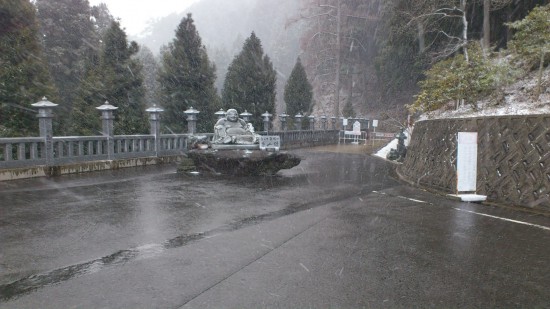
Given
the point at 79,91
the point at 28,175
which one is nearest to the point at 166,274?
the point at 28,175

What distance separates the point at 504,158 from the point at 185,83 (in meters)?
20.4

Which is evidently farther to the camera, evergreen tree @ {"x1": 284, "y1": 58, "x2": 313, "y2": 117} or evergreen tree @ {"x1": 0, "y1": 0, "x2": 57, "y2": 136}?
evergreen tree @ {"x1": 284, "y1": 58, "x2": 313, "y2": 117}

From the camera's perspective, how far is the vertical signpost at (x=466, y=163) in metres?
8.55

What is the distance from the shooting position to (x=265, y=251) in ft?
16.0

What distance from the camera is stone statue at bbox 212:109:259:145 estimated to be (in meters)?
13.5

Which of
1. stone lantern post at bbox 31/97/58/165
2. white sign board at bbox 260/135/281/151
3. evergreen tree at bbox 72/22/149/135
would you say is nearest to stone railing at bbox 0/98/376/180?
stone lantern post at bbox 31/97/58/165

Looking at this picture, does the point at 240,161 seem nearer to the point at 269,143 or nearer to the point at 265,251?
the point at 269,143

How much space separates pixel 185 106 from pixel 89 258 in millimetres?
21094

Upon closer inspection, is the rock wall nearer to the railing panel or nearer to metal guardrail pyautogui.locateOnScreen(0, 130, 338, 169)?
metal guardrail pyautogui.locateOnScreen(0, 130, 338, 169)

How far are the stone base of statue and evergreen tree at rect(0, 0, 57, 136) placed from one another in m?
9.14

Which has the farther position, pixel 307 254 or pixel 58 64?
pixel 58 64

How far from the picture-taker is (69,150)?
1295cm

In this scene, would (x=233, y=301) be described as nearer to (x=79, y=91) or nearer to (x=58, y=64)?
(x=79, y=91)

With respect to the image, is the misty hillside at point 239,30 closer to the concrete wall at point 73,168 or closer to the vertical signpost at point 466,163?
the concrete wall at point 73,168
